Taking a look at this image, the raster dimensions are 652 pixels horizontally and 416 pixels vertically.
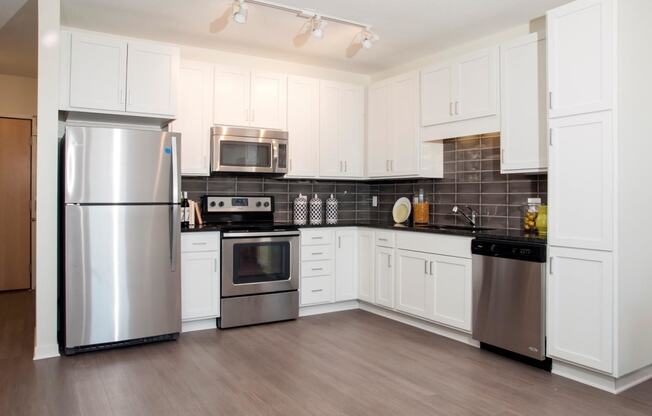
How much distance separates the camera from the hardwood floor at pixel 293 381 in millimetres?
2490

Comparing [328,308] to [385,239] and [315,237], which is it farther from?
[385,239]

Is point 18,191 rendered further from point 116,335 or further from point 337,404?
point 337,404

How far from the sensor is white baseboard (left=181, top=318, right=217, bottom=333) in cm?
393

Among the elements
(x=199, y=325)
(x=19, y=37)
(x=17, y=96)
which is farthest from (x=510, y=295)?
(x=17, y=96)

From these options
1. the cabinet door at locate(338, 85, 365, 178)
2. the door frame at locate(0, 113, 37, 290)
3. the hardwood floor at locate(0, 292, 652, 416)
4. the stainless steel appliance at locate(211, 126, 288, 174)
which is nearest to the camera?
the hardwood floor at locate(0, 292, 652, 416)

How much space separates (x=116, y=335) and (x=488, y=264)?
108 inches

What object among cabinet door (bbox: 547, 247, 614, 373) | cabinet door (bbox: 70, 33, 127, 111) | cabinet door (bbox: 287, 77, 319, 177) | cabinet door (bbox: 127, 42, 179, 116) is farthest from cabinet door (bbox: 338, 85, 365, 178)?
cabinet door (bbox: 547, 247, 614, 373)

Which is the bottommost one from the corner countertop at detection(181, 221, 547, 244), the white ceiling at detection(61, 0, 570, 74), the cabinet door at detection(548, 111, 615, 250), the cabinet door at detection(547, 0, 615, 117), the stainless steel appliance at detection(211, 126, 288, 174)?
the corner countertop at detection(181, 221, 547, 244)

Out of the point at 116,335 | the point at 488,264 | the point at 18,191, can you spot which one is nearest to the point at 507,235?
the point at 488,264

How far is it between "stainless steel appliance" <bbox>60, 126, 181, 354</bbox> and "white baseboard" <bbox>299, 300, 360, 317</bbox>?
49.9 inches

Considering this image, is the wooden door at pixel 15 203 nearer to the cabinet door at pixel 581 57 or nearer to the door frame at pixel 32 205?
the door frame at pixel 32 205

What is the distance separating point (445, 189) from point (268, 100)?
189cm

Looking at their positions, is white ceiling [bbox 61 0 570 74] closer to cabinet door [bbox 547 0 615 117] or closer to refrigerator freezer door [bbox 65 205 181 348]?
cabinet door [bbox 547 0 615 117]

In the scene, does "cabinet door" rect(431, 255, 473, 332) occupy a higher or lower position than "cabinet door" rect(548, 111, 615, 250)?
lower
